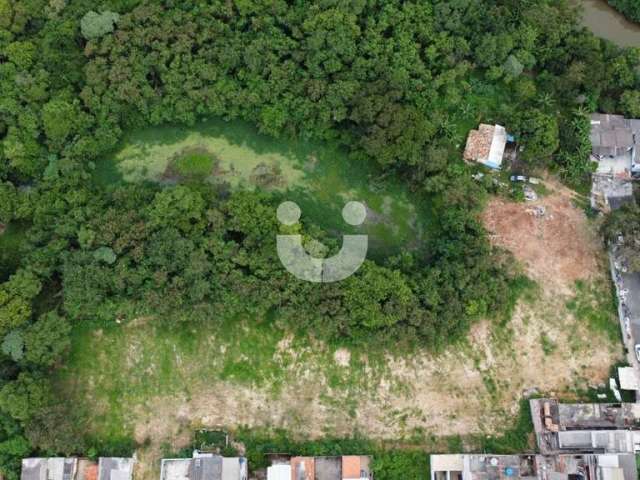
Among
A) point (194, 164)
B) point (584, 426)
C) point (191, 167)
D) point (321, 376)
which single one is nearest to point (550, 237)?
point (584, 426)

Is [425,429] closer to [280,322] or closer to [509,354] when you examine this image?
[509,354]

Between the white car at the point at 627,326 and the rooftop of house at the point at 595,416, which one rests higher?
the white car at the point at 627,326

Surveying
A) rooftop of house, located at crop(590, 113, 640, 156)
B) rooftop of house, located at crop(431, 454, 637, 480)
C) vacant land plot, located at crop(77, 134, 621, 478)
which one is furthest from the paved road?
rooftop of house, located at crop(590, 113, 640, 156)

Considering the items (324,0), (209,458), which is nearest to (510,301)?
(209,458)

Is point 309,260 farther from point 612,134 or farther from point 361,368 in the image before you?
point 612,134

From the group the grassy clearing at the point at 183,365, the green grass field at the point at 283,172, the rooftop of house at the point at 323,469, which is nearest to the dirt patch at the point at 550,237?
the green grass field at the point at 283,172

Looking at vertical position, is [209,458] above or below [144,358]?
below

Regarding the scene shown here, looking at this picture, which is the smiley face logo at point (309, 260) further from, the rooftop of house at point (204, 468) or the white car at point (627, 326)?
the white car at point (627, 326)
